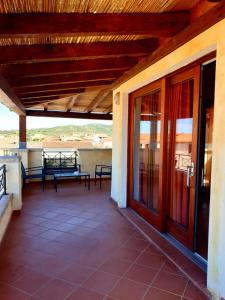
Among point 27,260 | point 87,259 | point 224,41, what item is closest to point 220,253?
point 87,259

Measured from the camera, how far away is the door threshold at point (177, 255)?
Result: 2.13 meters

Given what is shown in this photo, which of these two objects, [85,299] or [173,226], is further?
[173,226]

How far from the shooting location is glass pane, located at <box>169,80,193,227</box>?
265 cm

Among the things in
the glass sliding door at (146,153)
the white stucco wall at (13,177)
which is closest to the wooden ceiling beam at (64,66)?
the glass sliding door at (146,153)

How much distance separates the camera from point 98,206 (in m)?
4.40

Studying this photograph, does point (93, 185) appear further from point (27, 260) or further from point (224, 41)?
point (224, 41)

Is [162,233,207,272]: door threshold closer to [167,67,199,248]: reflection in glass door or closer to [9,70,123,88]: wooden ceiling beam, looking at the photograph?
[167,67,199,248]: reflection in glass door

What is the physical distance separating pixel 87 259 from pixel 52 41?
2292 millimetres

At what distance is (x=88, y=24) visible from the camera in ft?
6.29

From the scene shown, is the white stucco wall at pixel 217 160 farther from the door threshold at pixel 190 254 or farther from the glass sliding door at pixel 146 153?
the glass sliding door at pixel 146 153

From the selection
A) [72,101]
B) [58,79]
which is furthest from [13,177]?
[72,101]

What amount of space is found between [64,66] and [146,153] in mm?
1718

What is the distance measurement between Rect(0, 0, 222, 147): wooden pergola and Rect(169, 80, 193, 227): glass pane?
516mm

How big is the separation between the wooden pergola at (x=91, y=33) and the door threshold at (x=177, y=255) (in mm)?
2181
